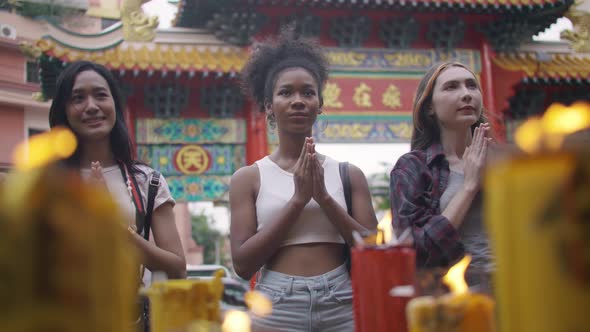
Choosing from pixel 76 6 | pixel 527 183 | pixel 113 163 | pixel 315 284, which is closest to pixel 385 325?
pixel 527 183

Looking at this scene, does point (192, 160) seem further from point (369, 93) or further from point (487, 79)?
point (487, 79)

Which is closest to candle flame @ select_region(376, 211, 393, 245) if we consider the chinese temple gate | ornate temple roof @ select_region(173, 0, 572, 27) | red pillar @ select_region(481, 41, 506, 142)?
the chinese temple gate

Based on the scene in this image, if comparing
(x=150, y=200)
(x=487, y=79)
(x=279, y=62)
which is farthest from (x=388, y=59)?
(x=150, y=200)

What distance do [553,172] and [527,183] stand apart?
0.02m

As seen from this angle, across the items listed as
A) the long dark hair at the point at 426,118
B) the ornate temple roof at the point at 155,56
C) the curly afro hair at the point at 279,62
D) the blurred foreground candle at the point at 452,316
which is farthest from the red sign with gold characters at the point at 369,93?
the blurred foreground candle at the point at 452,316

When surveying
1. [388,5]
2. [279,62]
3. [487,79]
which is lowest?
[279,62]

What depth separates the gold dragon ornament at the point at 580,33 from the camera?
7.82 m

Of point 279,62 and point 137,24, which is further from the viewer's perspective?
point 137,24

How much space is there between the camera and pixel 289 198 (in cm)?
172

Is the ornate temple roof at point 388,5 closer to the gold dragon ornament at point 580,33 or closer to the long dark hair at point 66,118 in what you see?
the gold dragon ornament at point 580,33

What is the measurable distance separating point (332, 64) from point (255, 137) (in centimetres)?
116

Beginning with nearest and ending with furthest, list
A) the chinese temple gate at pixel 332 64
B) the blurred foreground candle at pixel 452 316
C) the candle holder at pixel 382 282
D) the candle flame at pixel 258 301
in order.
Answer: the blurred foreground candle at pixel 452 316, the candle flame at pixel 258 301, the candle holder at pixel 382 282, the chinese temple gate at pixel 332 64

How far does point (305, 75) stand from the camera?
1860 mm

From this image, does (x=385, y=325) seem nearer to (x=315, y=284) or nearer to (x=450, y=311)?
(x=450, y=311)
